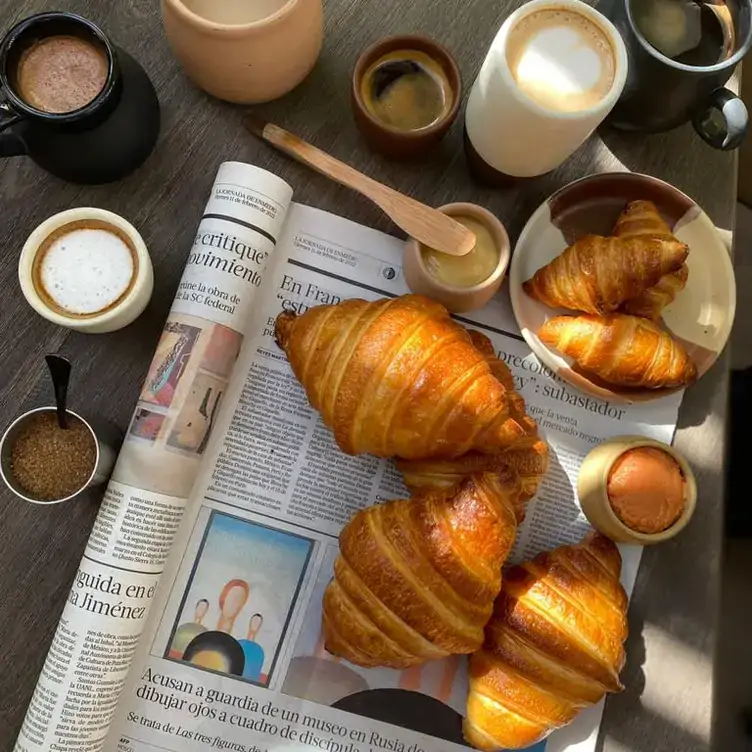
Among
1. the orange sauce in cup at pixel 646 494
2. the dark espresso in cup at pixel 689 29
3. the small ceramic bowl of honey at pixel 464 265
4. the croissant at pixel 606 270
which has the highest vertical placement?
the dark espresso in cup at pixel 689 29

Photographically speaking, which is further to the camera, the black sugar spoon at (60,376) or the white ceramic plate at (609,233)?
the white ceramic plate at (609,233)

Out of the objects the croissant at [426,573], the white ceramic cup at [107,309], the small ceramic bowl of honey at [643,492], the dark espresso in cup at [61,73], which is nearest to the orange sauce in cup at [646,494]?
the small ceramic bowl of honey at [643,492]

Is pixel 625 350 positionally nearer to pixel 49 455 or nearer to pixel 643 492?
pixel 643 492

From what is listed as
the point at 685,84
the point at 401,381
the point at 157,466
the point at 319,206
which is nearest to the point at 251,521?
the point at 157,466

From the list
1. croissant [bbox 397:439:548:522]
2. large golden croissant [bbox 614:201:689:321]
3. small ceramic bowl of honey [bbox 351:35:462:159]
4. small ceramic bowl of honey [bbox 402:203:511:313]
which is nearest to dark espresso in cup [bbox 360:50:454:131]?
small ceramic bowl of honey [bbox 351:35:462:159]

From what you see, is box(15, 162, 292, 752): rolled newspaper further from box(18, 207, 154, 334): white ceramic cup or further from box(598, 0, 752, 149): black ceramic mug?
box(598, 0, 752, 149): black ceramic mug

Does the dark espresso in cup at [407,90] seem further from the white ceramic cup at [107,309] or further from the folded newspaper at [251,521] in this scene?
the white ceramic cup at [107,309]

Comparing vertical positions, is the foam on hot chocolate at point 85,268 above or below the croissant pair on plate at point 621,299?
below
